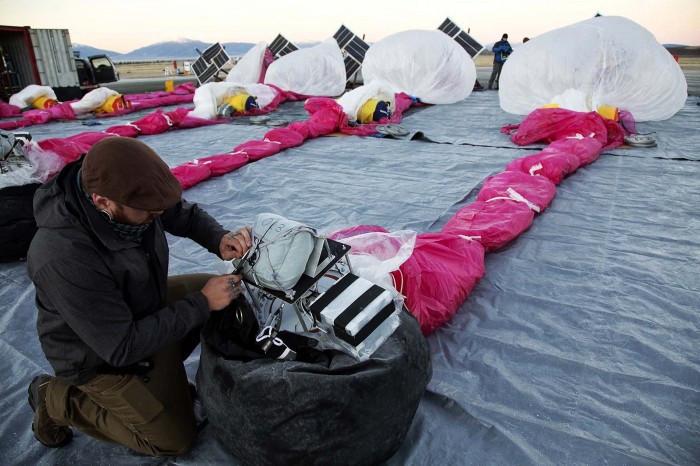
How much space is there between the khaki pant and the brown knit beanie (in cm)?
51

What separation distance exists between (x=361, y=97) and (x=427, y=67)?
99.8 inches

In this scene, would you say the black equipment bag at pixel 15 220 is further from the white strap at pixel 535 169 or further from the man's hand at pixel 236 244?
the white strap at pixel 535 169

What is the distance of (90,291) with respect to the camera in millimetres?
1008

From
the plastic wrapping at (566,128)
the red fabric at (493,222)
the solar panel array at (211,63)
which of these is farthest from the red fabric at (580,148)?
the solar panel array at (211,63)

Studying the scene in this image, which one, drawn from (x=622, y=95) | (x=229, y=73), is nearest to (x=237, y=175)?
(x=622, y=95)

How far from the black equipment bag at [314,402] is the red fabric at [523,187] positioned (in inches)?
73.2

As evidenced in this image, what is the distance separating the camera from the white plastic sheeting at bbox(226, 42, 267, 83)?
32.1 ft

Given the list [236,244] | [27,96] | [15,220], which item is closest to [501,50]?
[27,96]

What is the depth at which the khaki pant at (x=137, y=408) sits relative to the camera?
1.20 meters

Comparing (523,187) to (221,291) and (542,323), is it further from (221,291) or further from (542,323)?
(221,291)

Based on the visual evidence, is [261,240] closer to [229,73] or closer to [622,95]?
[622,95]

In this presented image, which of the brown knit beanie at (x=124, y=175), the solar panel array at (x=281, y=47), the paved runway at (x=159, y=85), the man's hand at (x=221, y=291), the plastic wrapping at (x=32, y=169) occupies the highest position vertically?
the brown knit beanie at (x=124, y=175)

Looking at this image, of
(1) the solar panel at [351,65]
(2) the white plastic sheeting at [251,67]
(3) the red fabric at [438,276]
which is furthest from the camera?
(1) the solar panel at [351,65]

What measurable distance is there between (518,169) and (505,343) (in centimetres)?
205
